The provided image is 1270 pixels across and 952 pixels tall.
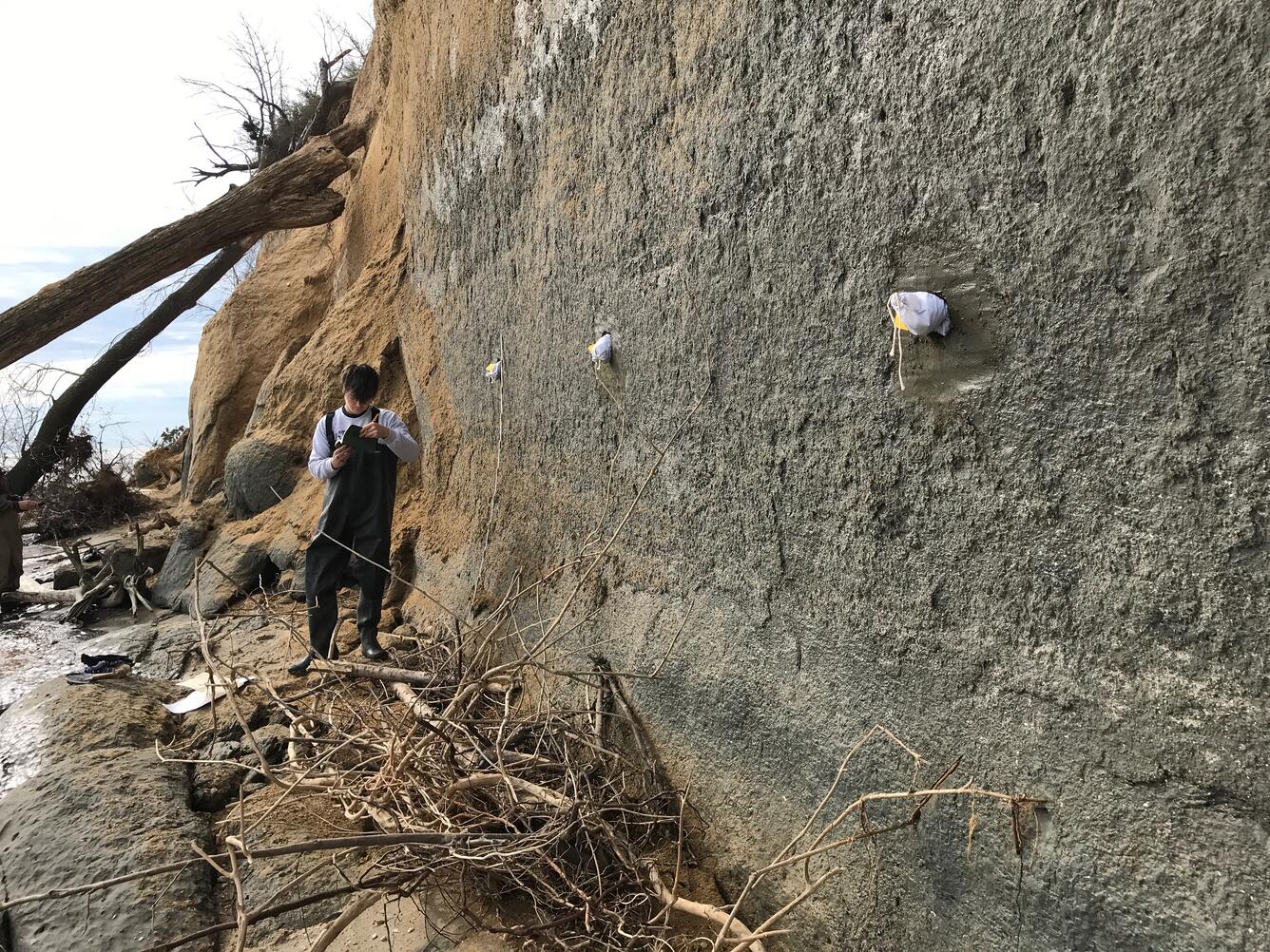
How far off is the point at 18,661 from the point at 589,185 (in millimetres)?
4652

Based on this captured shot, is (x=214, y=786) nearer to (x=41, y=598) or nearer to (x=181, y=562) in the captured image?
(x=181, y=562)

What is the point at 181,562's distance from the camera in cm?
645

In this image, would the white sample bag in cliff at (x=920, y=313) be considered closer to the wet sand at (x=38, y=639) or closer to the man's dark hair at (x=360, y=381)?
the man's dark hair at (x=360, y=381)

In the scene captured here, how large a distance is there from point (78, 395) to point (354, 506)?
680 centimetres

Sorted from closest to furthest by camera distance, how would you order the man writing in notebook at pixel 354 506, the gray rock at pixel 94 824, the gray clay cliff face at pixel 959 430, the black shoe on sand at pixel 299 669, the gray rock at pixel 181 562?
the gray clay cliff face at pixel 959 430 → the gray rock at pixel 94 824 → the black shoe on sand at pixel 299 669 → the man writing in notebook at pixel 354 506 → the gray rock at pixel 181 562

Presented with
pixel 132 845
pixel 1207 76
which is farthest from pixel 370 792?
pixel 1207 76

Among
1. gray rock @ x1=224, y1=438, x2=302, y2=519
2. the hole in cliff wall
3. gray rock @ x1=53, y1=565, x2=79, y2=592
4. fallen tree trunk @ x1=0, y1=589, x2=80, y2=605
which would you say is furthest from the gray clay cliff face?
gray rock @ x1=53, y1=565, x2=79, y2=592

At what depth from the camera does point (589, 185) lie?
2869 mm

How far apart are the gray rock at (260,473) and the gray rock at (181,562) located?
1.43 ft

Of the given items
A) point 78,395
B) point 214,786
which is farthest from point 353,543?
point 78,395

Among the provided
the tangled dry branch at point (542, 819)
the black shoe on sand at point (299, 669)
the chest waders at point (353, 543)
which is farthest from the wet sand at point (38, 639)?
the tangled dry branch at point (542, 819)

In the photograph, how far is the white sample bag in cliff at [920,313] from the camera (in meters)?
1.57

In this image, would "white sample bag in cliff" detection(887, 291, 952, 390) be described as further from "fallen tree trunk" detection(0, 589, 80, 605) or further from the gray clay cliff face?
"fallen tree trunk" detection(0, 589, 80, 605)

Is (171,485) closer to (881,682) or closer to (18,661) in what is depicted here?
(18,661)
